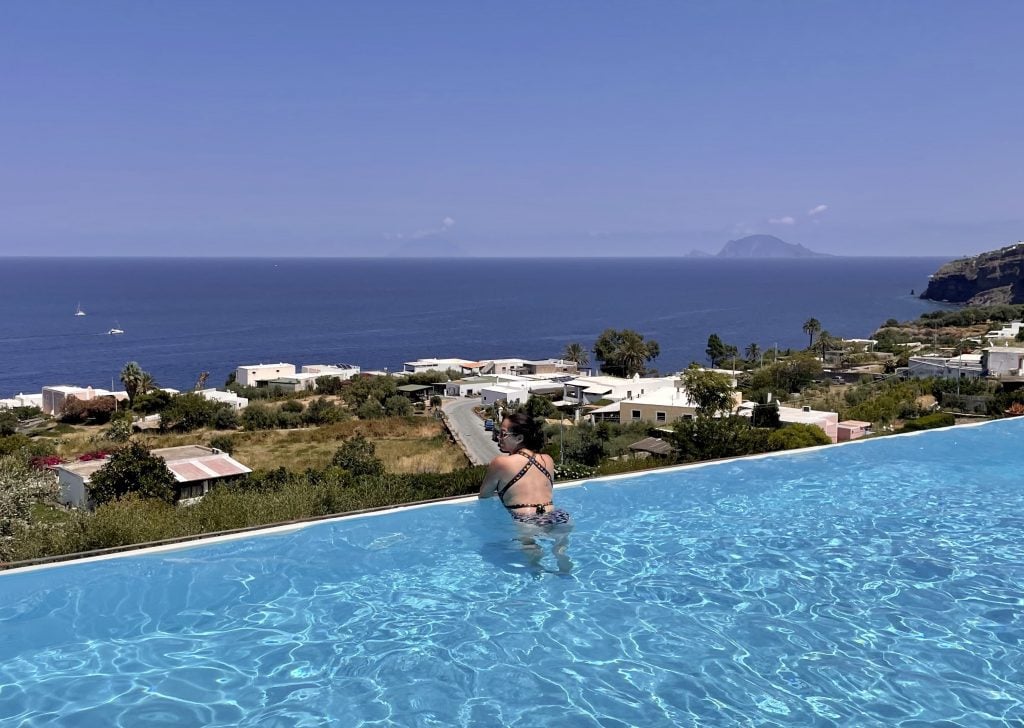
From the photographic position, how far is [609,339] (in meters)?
68.6

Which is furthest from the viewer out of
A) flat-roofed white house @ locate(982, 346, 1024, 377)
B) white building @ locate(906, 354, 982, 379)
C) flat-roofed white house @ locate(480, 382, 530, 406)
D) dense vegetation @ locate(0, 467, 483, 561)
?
flat-roofed white house @ locate(480, 382, 530, 406)

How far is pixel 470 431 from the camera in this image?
38875 mm

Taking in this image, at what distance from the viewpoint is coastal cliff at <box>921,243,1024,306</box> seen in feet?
477

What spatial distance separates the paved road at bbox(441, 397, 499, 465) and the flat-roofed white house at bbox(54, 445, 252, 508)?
853cm

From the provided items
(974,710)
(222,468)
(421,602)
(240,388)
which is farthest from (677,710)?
(240,388)

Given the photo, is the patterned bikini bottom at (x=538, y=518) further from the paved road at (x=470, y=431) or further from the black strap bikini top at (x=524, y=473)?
the paved road at (x=470, y=431)

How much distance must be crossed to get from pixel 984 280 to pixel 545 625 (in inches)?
6807

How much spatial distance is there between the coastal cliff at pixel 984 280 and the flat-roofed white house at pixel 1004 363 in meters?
121

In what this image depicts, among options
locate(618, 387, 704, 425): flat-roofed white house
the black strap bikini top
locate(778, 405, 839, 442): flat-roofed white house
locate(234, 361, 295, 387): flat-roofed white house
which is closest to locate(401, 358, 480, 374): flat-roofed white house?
locate(234, 361, 295, 387): flat-roofed white house

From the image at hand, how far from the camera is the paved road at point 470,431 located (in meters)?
32.5

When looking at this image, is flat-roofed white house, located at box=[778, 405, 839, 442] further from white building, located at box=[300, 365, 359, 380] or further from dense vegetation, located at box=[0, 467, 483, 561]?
white building, located at box=[300, 365, 359, 380]

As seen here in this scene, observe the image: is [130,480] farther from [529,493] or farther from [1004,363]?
[1004,363]

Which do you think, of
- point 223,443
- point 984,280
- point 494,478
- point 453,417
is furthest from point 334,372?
point 984,280

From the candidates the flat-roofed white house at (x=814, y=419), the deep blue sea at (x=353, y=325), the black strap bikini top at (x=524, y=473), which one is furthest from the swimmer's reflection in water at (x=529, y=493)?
the deep blue sea at (x=353, y=325)
